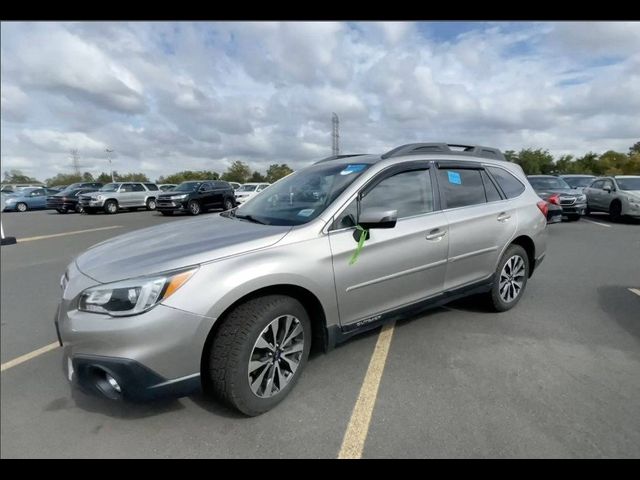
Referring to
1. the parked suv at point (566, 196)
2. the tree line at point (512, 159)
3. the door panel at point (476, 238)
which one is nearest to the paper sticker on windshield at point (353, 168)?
the door panel at point (476, 238)

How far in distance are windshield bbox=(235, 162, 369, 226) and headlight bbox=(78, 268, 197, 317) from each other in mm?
1001

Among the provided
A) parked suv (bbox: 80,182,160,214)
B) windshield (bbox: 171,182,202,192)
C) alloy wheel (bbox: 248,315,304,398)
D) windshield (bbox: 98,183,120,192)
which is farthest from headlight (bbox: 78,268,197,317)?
windshield (bbox: 98,183,120,192)

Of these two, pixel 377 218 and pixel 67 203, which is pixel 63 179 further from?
pixel 377 218

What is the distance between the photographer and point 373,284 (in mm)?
2906

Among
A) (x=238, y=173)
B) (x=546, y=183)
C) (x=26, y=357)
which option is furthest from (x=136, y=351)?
(x=238, y=173)

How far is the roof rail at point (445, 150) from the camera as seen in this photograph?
3422 millimetres

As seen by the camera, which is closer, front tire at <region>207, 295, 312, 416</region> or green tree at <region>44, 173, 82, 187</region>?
front tire at <region>207, 295, 312, 416</region>

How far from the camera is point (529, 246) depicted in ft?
14.4

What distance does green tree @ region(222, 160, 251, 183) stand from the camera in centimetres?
7794

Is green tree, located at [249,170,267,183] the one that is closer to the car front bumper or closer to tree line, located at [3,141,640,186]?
tree line, located at [3,141,640,186]

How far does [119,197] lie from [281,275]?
2114 centimetres

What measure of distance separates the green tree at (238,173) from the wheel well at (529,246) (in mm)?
76092
